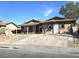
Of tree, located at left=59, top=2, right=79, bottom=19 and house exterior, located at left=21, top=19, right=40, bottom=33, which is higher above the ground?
tree, located at left=59, top=2, right=79, bottom=19

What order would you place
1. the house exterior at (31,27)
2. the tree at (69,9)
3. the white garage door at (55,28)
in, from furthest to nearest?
the tree at (69,9)
the house exterior at (31,27)
the white garage door at (55,28)

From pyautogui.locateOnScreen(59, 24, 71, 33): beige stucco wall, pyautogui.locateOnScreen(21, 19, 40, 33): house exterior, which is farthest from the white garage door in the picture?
pyautogui.locateOnScreen(21, 19, 40, 33): house exterior

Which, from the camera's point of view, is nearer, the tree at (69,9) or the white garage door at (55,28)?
the white garage door at (55,28)

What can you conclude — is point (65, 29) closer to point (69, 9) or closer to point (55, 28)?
Result: point (55, 28)

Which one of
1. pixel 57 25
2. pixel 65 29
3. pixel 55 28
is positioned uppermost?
pixel 57 25

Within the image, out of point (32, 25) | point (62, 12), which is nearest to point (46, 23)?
point (32, 25)

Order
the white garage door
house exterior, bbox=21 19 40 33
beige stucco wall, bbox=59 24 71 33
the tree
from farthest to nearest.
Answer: the tree, house exterior, bbox=21 19 40 33, the white garage door, beige stucco wall, bbox=59 24 71 33

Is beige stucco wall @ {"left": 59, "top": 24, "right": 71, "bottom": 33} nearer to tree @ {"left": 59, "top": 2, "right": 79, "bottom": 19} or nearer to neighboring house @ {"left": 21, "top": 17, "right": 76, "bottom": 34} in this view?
neighboring house @ {"left": 21, "top": 17, "right": 76, "bottom": 34}

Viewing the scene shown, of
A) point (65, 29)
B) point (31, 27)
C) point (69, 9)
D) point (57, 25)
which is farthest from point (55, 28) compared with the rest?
point (69, 9)

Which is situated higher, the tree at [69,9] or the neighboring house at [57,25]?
the tree at [69,9]

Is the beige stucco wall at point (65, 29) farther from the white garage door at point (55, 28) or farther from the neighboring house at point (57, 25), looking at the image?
the white garage door at point (55, 28)

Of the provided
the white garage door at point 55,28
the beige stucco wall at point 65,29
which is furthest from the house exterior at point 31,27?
the beige stucco wall at point 65,29

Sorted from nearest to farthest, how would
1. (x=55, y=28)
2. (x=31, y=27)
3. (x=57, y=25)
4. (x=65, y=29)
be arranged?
1. (x=65, y=29)
2. (x=55, y=28)
3. (x=57, y=25)
4. (x=31, y=27)

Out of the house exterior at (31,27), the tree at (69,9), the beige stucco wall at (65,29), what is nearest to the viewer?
the beige stucco wall at (65,29)
